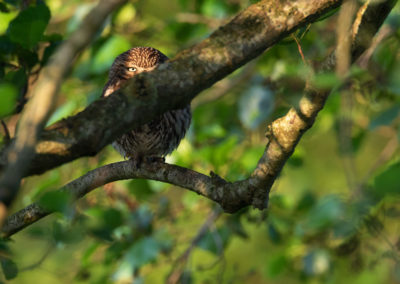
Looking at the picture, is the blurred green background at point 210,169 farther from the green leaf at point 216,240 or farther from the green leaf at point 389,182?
the green leaf at point 389,182

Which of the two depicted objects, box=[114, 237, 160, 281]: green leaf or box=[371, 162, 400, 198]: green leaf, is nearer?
box=[371, 162, 400, 198]: green leaf

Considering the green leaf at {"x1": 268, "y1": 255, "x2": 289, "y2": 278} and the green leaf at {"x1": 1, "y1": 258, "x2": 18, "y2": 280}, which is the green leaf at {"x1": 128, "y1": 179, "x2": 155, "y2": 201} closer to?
the green leaf at {"x1": 268, "y1": 255, "x2": 289, "y2": 278}

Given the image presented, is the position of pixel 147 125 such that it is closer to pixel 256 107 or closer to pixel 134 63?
pixel 134 63

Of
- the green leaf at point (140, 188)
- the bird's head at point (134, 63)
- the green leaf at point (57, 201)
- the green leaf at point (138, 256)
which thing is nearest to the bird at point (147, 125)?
the bird's head at point (134, 63)

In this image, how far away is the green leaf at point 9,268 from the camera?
92.7 inches

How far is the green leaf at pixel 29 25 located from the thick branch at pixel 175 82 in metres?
0.96

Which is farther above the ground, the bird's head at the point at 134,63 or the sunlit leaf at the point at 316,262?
the bird's head at the point at 134,63

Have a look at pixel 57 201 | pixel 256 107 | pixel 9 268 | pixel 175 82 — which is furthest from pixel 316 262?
pixel 57 201

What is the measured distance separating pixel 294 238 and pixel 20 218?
2.78 meters

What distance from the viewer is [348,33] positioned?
2221 mm

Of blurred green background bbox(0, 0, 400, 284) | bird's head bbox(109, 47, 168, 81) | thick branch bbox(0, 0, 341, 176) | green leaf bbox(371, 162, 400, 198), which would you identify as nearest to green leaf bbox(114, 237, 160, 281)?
blurred green background bbox(0, 0, 400, 284)

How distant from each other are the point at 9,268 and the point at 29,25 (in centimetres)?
107

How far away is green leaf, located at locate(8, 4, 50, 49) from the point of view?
2.60 meters

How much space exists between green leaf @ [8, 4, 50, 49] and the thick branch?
0.96 meters
